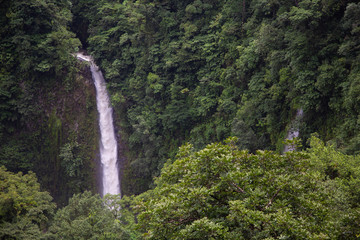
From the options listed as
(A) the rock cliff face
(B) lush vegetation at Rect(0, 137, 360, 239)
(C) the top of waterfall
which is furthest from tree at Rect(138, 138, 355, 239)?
(C) the top of waterfall

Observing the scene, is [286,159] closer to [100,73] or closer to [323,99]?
[323,99]

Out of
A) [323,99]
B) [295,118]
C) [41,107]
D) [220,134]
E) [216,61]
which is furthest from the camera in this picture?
[41,107]

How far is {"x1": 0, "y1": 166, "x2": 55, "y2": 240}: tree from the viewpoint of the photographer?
1212cm

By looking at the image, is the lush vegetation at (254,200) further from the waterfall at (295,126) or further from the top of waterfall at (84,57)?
the top of waterfall at (84,57)

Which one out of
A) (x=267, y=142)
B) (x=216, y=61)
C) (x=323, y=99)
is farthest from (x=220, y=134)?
(x=323, y=99)

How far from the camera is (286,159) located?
6000 millimetres

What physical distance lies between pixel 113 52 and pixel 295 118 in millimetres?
14639

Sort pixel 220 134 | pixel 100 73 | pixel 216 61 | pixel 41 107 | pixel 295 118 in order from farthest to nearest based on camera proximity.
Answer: pixel 100 73 → pixel 41 107 → pixel 216 61 → pixel 220 134 → pixel 295 118

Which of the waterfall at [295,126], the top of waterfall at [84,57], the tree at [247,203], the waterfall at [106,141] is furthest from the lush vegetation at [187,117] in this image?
the top of waterfall at [84,57]

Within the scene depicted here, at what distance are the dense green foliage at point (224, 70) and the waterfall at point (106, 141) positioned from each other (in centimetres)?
73

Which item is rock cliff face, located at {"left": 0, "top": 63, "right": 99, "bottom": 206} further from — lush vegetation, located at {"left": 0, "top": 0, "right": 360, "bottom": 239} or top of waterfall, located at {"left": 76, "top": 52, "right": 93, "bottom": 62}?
top of waterfall, located at {"left": 76, "top": 52, "right": 93, "bottom": 62}

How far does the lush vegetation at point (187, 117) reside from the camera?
221 inches

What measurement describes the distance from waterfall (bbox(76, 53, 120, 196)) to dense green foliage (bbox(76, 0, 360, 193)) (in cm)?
73

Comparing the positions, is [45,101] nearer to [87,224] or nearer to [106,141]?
[106,141]
